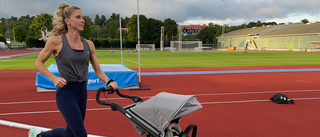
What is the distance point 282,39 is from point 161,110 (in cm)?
6359

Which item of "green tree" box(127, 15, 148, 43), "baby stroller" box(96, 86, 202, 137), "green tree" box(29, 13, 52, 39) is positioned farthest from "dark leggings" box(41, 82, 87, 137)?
"green tree" box(29, 13, 52, 39)

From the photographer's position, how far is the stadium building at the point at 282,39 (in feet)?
165

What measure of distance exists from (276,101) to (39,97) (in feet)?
24.9

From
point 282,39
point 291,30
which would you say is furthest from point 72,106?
point 291,30

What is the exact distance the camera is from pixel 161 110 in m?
2.37

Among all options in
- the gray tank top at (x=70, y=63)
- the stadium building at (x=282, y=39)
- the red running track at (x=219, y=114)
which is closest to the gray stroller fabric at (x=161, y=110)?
the gray tank top at (x=70, y=63)

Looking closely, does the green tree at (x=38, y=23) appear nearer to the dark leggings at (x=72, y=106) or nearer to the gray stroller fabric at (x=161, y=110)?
the dark leggings at (x=72, y=106)

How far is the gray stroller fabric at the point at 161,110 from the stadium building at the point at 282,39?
56.4 meters

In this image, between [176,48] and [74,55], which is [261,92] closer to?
[74,55]

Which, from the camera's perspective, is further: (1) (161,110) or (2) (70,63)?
(2) (70,63)

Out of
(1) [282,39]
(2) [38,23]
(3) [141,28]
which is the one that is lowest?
(1) [282,39]

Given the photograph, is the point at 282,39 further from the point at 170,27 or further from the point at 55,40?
Result: the point at 55,40

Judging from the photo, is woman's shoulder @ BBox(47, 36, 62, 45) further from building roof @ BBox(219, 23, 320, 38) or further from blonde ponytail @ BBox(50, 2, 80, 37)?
building roof @ BBox(219, 23, 320, 38)

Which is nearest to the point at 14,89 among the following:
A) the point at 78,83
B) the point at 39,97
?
the point at 39,97
